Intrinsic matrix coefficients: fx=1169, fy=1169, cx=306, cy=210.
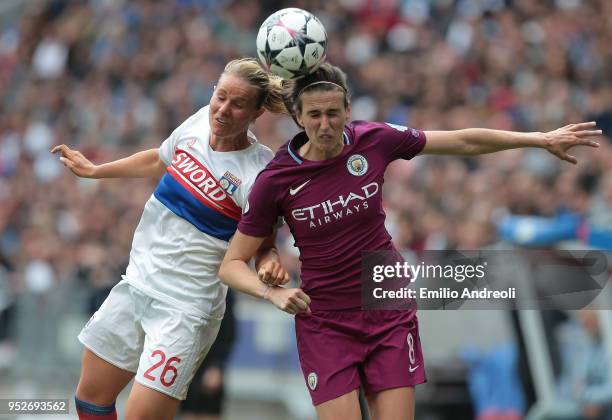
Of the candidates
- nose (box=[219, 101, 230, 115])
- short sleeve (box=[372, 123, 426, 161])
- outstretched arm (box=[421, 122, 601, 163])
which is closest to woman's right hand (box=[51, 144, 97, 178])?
nose (box=[219, 101, 230, 115])

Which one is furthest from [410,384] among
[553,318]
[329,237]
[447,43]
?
[447,43]

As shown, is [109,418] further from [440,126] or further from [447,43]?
[447,43]

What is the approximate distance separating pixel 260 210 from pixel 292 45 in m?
0.90

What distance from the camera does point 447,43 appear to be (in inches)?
634

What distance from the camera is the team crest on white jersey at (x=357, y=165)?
6.18 m

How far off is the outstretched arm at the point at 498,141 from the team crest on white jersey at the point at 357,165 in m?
0.39

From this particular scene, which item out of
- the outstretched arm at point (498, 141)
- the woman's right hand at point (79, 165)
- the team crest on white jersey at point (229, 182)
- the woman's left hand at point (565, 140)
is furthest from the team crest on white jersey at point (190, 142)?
the woman's left hand at point (565, 140)

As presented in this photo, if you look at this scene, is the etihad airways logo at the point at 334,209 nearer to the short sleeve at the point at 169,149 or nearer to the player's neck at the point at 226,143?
the player's neck at the point at 226,143

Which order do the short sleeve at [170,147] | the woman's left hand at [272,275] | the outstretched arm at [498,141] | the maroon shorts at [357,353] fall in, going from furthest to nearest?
the short sleeve at [170,147]
the outstretched arm at [498,141]
the maroon shorts at [357,353]
the woman's left hand at [272,275]

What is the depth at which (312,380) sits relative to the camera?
6.20 meters

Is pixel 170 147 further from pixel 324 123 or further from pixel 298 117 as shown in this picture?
pixel 324 123

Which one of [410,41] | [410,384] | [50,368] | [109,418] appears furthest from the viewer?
[410,41]

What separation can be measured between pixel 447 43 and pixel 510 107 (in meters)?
2.18

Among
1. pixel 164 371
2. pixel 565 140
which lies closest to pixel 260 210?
pixel 164 371
